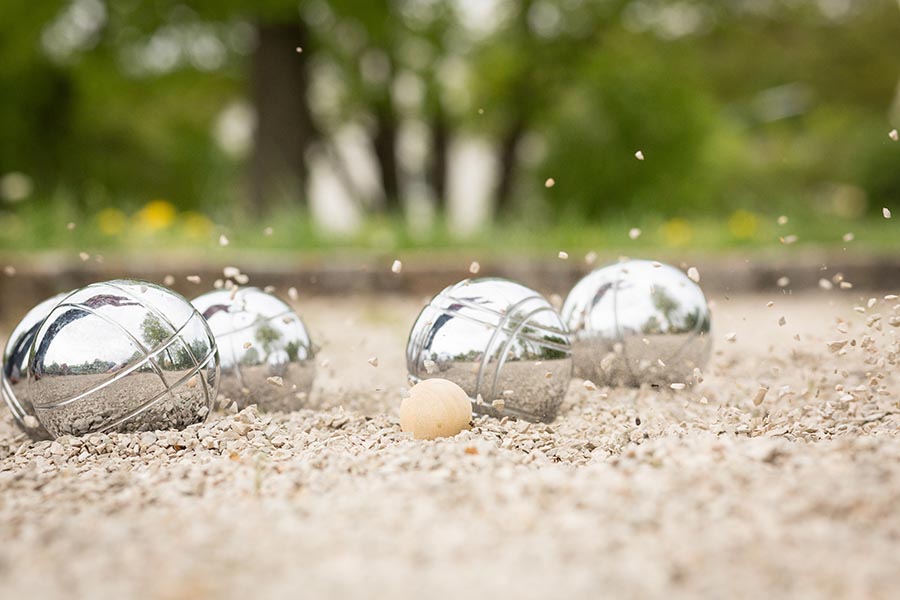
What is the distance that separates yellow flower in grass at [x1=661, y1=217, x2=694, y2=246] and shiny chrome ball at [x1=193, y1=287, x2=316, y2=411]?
6.27 meters

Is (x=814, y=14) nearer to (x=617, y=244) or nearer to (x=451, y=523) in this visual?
(x=617, y=244)

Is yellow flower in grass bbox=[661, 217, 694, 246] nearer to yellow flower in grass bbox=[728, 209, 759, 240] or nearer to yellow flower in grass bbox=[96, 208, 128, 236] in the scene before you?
yellow flower in grass bbox=[728, 209, 759, 240]

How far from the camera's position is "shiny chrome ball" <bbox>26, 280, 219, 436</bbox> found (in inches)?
123

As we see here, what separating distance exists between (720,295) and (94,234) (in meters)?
5.81

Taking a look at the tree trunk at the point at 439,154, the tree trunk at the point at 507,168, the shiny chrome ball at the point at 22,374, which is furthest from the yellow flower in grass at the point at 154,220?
the tree trunk at the point at 439,154

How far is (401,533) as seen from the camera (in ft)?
6.94

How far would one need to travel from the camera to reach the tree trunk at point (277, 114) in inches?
499

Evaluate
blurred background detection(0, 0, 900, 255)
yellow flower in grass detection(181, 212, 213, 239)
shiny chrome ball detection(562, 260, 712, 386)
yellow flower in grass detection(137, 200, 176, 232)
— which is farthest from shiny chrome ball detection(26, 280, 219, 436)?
yellow flower in grass detection(137, 200, 176, 232)

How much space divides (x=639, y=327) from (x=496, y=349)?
0.83 m

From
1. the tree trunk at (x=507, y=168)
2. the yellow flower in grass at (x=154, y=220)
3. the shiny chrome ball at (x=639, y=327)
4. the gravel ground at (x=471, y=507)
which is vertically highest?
the tree trunk at (x=507, y=168)

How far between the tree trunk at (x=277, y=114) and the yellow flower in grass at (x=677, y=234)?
17.2ft

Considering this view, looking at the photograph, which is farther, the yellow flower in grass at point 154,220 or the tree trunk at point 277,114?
the tree trunk at point 277,114

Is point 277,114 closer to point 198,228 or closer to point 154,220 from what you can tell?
point 198,228

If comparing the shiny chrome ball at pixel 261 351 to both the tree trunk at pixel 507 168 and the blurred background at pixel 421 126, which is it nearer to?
the blurred background at pixel 421 126
